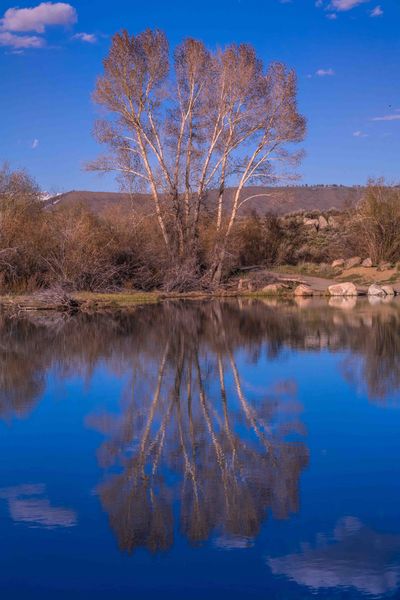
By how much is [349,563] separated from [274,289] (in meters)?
26.0

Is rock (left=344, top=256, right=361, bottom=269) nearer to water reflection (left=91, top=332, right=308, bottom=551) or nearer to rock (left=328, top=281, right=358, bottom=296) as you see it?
rock (left=328, top=281, right=358, bottom=296)

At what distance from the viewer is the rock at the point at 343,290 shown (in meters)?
30.2

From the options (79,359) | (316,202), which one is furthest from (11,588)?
(316,202)

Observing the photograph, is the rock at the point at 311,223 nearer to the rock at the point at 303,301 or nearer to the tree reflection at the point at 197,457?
the rock at the point at 303,301

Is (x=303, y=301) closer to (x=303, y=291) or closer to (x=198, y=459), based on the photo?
(x=303, y=291)

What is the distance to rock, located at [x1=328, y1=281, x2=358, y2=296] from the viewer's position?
30.2 m

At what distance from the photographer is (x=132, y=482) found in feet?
20.7

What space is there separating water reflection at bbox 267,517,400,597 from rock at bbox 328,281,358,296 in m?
25.3

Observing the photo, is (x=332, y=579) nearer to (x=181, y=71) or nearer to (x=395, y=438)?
(x=395, y=438)

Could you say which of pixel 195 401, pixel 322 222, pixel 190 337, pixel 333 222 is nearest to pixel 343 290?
pixel 190 337

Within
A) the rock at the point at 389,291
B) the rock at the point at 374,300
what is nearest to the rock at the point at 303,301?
the rock at the point at 374,300

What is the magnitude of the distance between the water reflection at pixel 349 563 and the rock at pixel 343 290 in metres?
25.3

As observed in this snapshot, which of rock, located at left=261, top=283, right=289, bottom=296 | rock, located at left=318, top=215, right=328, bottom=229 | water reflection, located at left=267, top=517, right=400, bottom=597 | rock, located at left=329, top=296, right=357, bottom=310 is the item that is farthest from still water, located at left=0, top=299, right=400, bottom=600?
rock, located at left=318, top=215, right=328, bottom=229

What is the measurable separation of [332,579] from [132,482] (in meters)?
2.12
